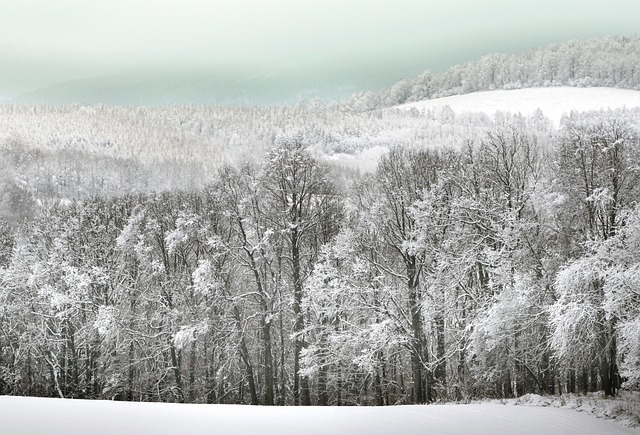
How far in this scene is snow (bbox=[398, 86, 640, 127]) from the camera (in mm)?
147625

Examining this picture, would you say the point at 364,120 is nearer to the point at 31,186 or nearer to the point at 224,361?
the point at 31,186

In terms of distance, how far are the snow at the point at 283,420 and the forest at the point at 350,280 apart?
4.61 metres

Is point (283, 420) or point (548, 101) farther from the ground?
point (548, 101)

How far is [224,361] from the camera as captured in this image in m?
31.6

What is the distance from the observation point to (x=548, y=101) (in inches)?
6467

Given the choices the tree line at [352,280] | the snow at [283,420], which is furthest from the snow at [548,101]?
the snow at [283,420]

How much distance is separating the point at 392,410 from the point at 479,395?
1107 cm

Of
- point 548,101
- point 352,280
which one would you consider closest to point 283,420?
point 352,280

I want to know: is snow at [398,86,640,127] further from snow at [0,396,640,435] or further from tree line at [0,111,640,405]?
snow at [0,396,640,435]

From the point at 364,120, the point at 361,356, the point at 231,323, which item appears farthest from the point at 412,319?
the point at 364,120

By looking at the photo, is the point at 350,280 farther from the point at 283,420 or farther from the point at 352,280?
the point at 283,420

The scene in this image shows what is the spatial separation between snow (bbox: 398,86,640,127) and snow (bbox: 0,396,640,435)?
127381 mm

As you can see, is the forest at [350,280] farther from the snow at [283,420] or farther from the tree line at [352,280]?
the snow at [283,420]

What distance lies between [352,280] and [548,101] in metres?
153
